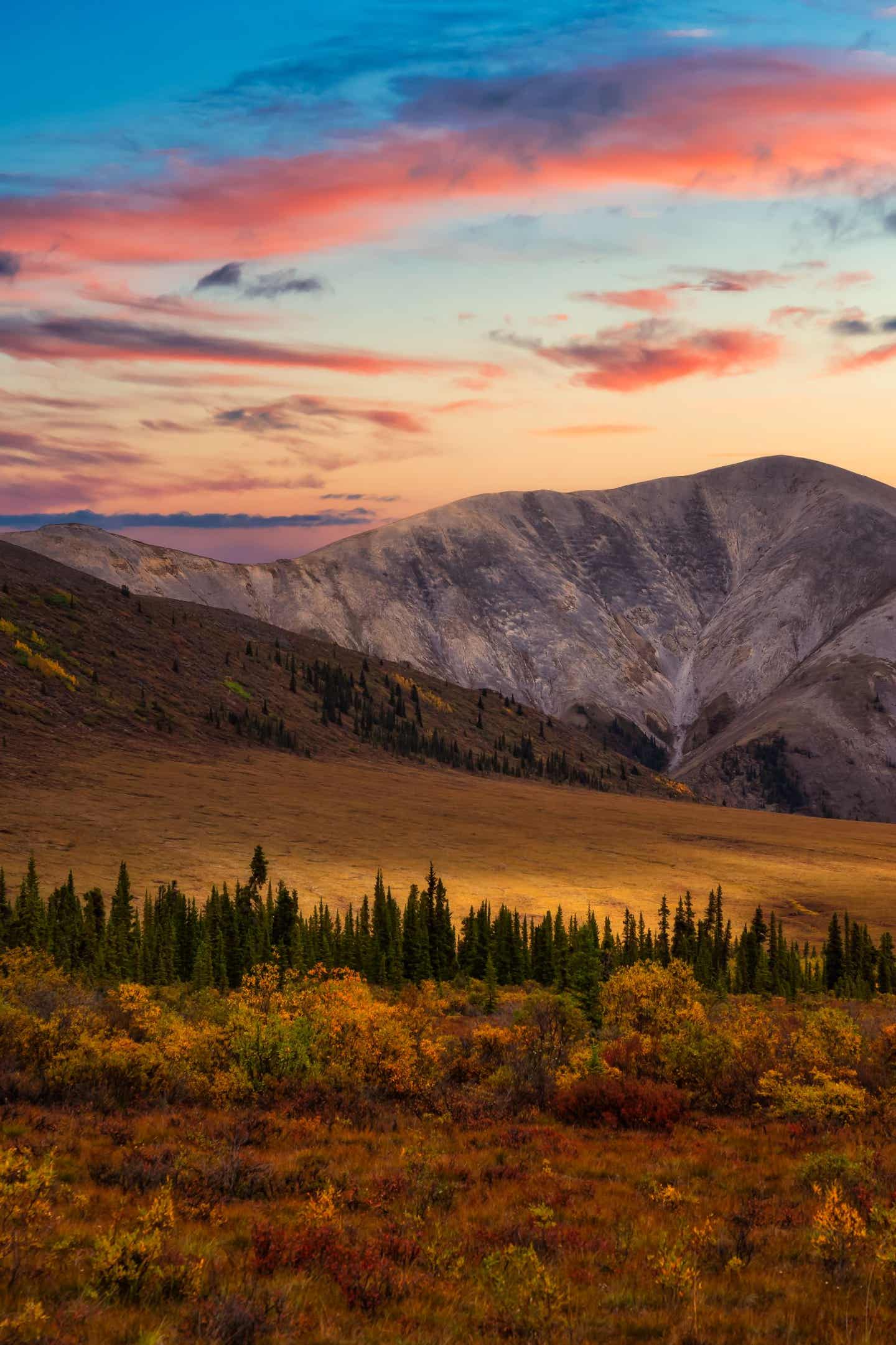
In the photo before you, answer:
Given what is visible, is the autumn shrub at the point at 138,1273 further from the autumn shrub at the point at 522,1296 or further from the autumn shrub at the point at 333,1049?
the autumn shrub at the point at 333,1049

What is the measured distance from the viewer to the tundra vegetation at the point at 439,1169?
44.1 feet

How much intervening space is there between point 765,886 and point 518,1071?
593 feet

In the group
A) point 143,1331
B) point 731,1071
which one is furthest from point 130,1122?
point 731,1071

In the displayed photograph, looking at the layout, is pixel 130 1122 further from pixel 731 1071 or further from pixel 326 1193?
pixel 731 1071

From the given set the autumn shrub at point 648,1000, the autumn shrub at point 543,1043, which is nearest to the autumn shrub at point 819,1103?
the autumn shrub at point 543,1043

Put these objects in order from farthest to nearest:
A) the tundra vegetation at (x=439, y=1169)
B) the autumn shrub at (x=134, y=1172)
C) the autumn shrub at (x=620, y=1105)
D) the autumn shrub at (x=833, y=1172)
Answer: the autumn shrub at (x=620, y=1105) < the autumn shrub at (x=833, y=1172) < the autumn shrub at (x=134, y=1172) < the tundra vegetation at (x=439, y=1169)

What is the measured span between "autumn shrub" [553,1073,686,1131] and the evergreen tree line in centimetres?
5643

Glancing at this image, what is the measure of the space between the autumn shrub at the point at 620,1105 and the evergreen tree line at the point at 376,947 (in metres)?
56.4

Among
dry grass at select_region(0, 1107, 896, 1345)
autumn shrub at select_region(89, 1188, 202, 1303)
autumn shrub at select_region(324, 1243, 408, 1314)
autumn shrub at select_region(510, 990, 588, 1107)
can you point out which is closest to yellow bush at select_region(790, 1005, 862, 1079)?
dry grass at select_region(0, 1107, 896, 1345)

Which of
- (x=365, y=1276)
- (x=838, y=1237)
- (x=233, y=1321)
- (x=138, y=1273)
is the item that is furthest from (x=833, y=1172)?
(x=138, y=1273)

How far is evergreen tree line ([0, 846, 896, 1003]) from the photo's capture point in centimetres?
9538

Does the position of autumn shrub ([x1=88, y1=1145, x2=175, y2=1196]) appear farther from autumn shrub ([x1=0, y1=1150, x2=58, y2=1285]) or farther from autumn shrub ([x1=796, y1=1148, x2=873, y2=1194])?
autumn shrub ([x1=796, y1=1148, x2=873, y2=1194])

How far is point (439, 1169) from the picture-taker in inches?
843

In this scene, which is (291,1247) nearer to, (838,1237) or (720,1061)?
(838,1237)
